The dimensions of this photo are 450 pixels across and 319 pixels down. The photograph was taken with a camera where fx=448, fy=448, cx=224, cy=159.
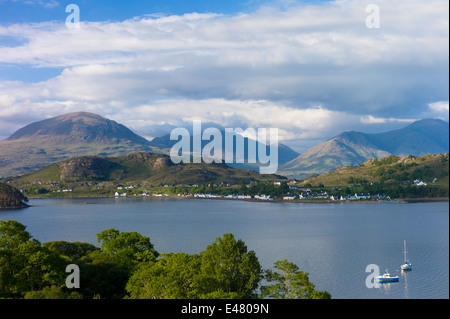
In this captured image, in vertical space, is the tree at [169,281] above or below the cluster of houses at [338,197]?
below

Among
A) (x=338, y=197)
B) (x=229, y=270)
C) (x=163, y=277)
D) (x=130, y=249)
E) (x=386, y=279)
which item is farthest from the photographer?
(x=338, y=197)

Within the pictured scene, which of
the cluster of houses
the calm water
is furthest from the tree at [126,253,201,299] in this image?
the cluster of houses

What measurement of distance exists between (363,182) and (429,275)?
14772 cm

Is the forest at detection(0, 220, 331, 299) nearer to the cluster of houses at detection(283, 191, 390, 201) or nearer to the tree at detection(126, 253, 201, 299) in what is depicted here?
the tree at detection(126, 253, 201, 299)

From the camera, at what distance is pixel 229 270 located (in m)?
25.6

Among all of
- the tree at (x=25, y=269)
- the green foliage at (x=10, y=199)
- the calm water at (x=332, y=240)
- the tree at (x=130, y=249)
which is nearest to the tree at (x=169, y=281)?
the tree at (x=25, y=269)

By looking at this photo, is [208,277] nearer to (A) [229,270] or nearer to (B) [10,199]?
(A) [229,270]

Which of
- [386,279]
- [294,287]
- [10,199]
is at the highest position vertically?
[10,199]

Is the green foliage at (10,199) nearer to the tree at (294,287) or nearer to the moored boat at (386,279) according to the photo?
the moored boat at (386,279)

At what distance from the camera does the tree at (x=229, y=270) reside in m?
24.9

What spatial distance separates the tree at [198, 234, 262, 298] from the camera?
24884mm

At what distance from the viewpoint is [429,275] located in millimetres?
50594

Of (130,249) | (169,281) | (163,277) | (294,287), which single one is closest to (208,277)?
(169,281)
